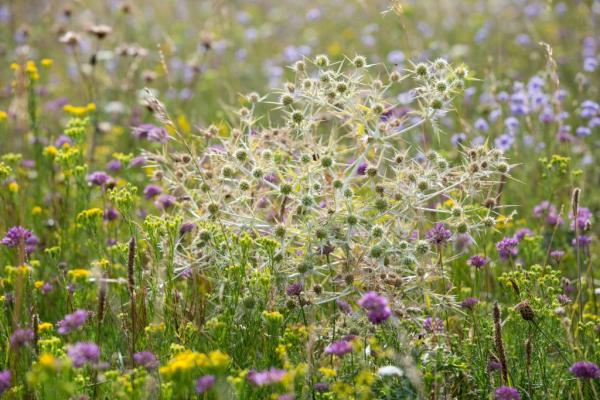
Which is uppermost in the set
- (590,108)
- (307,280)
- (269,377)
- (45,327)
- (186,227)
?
(590,108)

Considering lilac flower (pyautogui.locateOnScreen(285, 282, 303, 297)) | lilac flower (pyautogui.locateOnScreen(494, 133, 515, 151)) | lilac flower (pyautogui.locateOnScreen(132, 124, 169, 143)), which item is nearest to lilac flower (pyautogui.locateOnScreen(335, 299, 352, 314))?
lilac flower (pyautogui.locateOnScreen(285, 282, 303, 297))

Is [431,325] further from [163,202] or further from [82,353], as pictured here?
[163,202]

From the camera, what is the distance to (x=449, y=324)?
292 cm

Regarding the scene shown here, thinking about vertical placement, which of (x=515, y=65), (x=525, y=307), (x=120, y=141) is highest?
(x=515, y=65)

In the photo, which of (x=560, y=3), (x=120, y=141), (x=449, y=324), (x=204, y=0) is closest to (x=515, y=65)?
(x=560, y=3)

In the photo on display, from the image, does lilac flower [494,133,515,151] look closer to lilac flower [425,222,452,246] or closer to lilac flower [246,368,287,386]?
lilac flower [425,222,452,246]

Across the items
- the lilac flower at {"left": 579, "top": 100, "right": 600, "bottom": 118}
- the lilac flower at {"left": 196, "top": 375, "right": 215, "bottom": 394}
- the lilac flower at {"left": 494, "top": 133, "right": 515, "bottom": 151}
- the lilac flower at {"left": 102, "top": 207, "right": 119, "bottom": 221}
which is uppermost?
the lilac flower at {"left": 579, "top": 100, "right": 600, "bottom": 118}

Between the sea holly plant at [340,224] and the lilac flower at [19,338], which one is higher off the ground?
the sea holly plant at [340,224]

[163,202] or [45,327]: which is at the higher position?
[163,202]

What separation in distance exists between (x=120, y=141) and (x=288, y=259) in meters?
3.06

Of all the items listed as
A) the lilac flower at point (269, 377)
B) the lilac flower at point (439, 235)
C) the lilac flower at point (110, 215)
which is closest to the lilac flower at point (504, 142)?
the lilac flower at point (439, 235)

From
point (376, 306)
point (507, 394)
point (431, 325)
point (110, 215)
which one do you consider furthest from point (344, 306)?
point (110, 215)

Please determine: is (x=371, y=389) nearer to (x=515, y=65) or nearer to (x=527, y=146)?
(x=527, y=146)

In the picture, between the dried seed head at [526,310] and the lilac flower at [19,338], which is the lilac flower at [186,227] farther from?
the dried seed head at [526,310]
